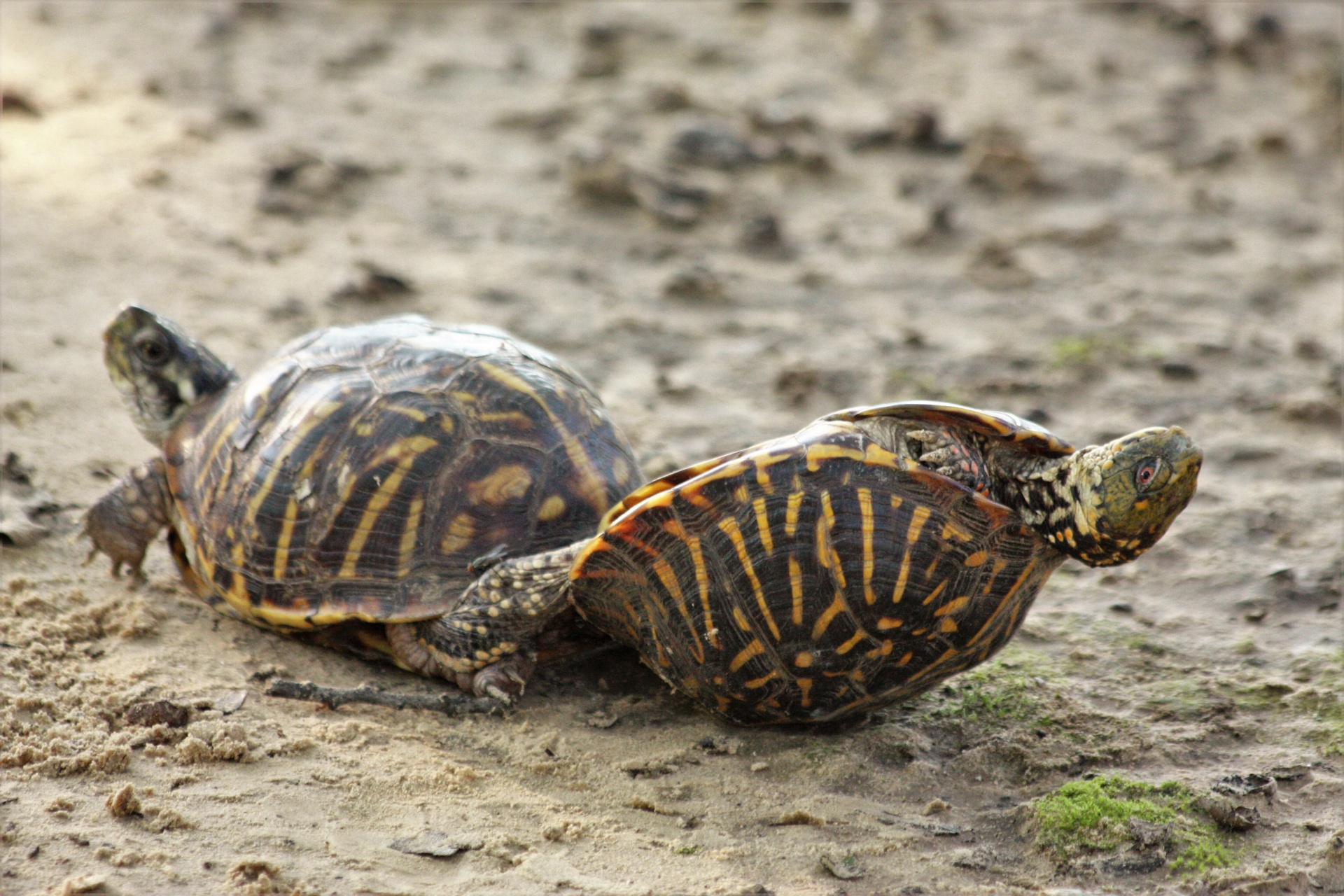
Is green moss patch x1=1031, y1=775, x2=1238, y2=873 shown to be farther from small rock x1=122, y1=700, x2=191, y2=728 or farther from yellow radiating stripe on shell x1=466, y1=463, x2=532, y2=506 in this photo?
small rock x1=122, y1=700, x2=191, y2=728

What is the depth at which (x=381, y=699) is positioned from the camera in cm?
328

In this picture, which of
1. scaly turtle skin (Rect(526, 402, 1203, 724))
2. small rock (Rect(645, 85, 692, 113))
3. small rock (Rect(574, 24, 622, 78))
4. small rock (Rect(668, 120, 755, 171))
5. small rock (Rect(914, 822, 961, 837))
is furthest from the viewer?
small rock (Rect(574, 24, 622, 78))

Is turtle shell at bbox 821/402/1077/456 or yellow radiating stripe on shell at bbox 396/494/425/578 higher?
turtle shell at bbox 821/402/1077/456

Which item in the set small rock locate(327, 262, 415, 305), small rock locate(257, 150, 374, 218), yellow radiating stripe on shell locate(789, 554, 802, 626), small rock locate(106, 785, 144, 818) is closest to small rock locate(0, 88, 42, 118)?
small rock locate(257, 150, 374, 218)

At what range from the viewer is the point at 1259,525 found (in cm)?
434

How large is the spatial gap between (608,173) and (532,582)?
390cm

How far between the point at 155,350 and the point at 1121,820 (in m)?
2.98

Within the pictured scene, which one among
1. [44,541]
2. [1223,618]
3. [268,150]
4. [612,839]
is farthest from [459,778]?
[268,150]

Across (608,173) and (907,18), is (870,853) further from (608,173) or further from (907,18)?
(907,18)

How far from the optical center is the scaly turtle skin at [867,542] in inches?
111

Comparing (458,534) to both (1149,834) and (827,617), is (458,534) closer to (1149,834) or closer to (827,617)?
(827,617)

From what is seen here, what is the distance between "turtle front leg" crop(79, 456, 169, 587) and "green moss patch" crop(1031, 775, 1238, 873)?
2555 millimetres

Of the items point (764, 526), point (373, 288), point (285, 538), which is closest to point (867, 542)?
point (764, 526)

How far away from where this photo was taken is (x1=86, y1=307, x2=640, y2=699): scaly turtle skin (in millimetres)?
3322
